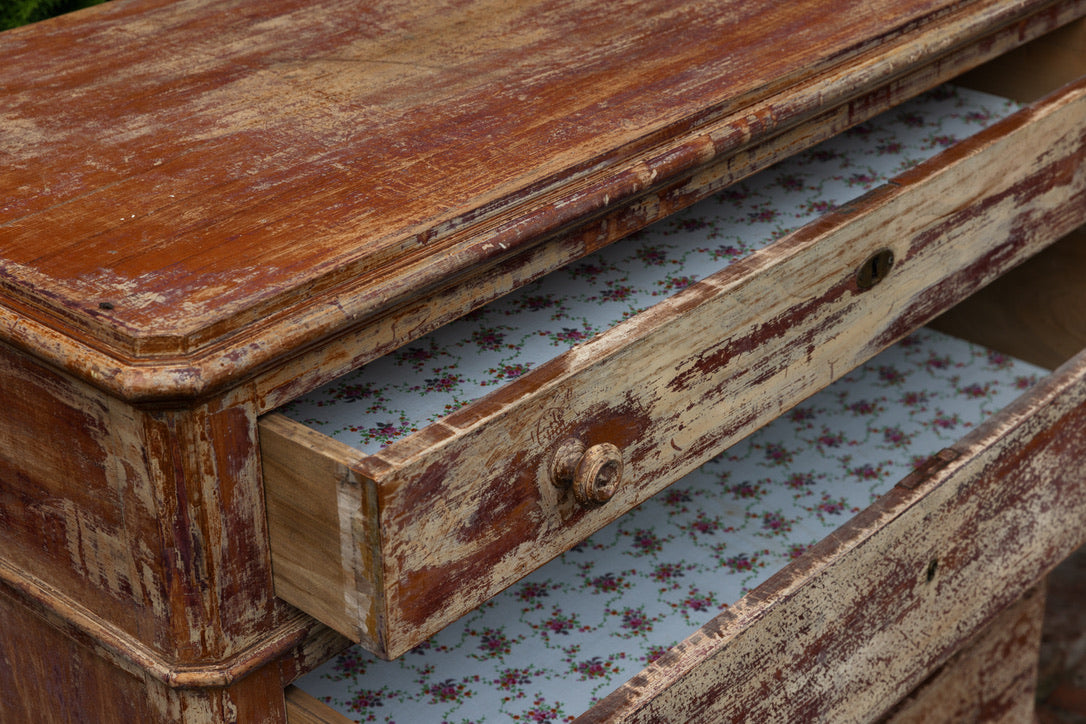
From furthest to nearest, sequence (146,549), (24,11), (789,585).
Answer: (24,11), (789,585), (146,549)

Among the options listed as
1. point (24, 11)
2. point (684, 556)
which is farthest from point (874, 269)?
point (24, 11)

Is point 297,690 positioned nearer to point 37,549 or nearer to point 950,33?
point 37,549

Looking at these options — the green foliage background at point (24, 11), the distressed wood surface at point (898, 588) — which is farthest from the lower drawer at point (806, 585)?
the green foliage background at point (24, 11)

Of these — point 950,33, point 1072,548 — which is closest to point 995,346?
point 1072,548

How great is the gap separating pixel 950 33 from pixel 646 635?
54cm

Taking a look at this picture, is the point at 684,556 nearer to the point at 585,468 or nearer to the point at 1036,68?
the point at 585,468

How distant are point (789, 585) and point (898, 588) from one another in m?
0.17

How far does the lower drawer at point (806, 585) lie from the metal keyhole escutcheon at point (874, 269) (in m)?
0.17

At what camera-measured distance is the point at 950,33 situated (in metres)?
1.09

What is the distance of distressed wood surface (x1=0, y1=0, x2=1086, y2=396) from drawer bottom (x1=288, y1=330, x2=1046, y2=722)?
0.35 meters

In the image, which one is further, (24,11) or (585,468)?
(24,11)

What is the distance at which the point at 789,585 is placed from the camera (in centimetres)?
97

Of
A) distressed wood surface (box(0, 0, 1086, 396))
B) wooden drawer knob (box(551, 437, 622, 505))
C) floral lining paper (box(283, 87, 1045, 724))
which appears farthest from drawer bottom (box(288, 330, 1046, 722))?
distressed wood surface (box(0, 0, 1086, 396))

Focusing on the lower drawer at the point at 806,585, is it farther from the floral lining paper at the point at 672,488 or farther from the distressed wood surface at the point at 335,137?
the distressed wood surface at the point at 335,137
